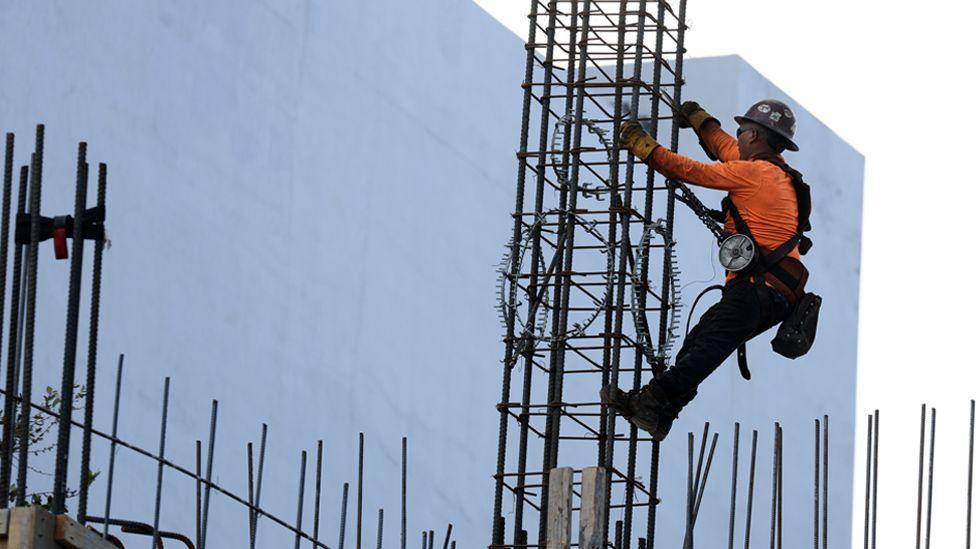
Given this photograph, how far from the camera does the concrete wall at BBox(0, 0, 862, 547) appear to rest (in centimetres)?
2347

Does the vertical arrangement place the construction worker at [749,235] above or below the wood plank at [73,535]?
above

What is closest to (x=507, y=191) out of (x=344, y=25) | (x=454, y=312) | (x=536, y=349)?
(x=454, y=312)

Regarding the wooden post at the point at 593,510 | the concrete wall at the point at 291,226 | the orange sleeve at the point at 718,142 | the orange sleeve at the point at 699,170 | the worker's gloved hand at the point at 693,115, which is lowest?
the wooden post at the point at 593,510

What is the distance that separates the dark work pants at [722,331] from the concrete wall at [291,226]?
10088mm

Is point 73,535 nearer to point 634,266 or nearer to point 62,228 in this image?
point 62,228

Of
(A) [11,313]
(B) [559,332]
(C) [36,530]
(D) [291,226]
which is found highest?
Result: (D) [291,226]

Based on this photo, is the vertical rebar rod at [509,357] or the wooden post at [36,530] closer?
the wooden post at [36,530]

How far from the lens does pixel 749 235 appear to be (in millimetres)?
14000

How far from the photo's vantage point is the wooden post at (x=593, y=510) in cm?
1220

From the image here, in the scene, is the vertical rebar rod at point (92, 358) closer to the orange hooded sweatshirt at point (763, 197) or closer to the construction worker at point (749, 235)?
the construction worker at point (749, 235)

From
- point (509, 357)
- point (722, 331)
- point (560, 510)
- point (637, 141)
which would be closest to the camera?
point (560, 510)

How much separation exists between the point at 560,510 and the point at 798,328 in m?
2.69

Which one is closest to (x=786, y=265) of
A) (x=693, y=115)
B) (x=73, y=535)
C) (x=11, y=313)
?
(x=693, y=115)

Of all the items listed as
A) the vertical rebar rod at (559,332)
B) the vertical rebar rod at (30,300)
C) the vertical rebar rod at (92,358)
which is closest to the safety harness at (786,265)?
the vertical rebar rod at (559,332)
